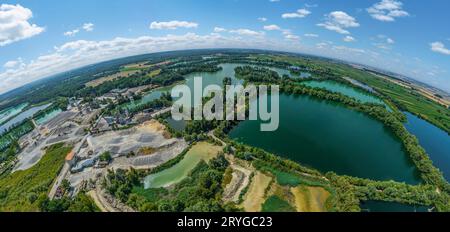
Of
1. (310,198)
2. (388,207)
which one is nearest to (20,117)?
(310,198)

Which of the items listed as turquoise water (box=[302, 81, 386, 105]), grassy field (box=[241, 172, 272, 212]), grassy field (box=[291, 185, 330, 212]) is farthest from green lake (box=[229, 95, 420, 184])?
turquoise water (box=[302, 81, 386, 105])

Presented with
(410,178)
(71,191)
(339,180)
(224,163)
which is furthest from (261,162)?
(71,191)

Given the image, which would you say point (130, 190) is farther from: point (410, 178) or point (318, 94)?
point (318, 94)

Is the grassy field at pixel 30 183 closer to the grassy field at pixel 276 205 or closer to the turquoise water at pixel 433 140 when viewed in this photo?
the grassy field at pixel 276 205

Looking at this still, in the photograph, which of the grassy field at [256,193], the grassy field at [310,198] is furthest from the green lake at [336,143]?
the grassy field at [256,193]

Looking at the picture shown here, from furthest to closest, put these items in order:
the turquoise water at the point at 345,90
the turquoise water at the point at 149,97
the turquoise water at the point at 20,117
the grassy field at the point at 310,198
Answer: the turquoise water at the point at 345,90 → the turquoise water at the point at 20,117 → the turquoise water at the point at 149,97 → the grassy field at the point at 310,198

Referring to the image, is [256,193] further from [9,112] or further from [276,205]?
[9,112]
